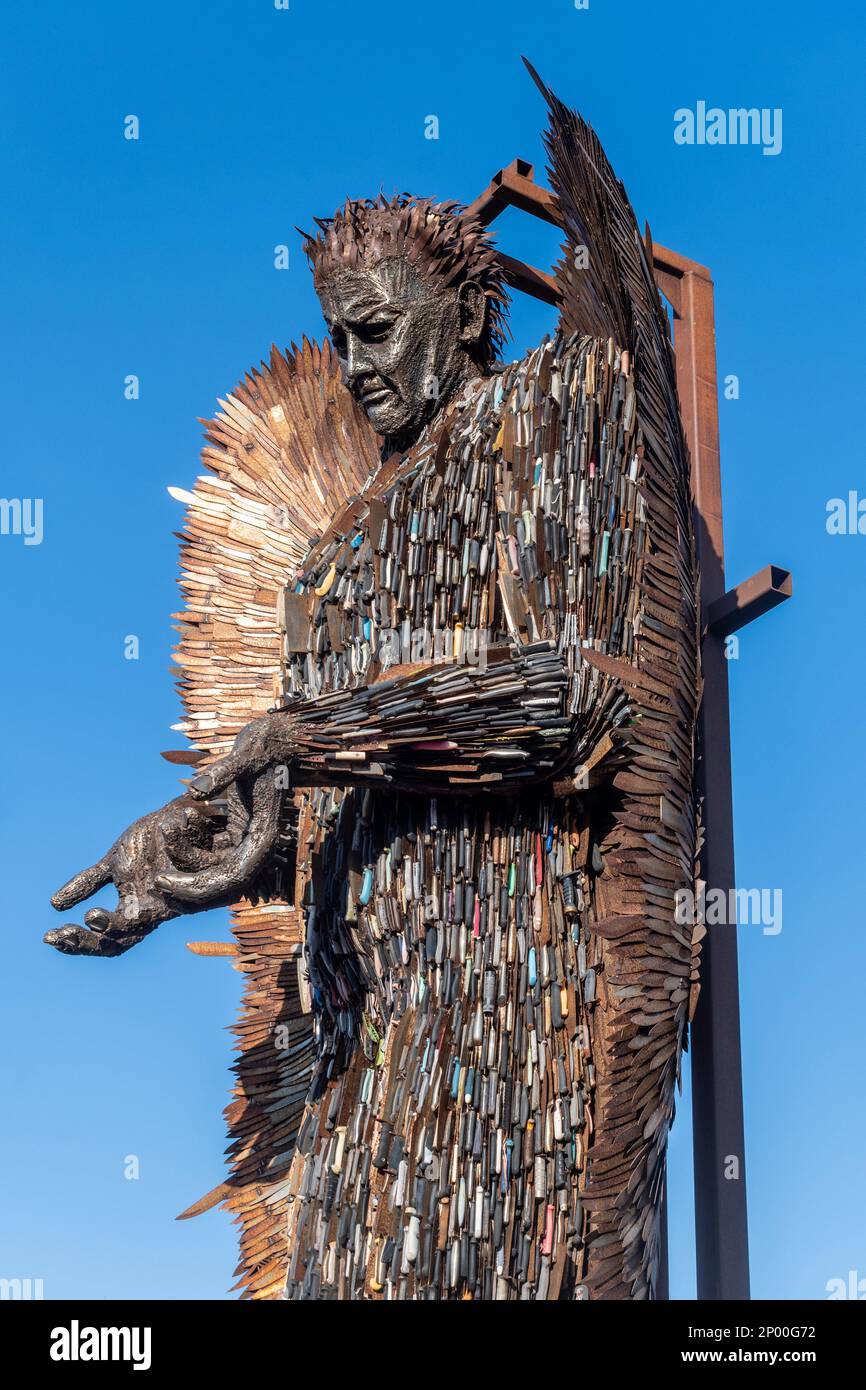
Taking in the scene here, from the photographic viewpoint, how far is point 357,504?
5938 mm

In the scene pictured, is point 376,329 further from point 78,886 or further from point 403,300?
point 78,886

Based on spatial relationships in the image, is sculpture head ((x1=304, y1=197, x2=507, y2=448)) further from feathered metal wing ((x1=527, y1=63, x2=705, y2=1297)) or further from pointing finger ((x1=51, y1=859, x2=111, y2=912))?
pointing finger ((x1=51, y1=859, x2=111, y2=912))

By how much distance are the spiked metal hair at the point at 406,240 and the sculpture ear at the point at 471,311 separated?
0.8 inches

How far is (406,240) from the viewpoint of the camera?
573 centimetres

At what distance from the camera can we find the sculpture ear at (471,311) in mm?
5812

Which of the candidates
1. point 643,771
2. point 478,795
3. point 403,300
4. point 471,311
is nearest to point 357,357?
point 403,300

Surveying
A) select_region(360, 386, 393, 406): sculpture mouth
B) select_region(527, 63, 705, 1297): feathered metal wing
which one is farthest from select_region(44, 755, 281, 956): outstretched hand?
select_region(360, 386, 393, 406): sculpture mouth

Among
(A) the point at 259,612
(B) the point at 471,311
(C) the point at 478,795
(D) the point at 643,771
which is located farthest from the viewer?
(A) the point at 259,612

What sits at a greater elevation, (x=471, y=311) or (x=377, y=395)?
(x=471, y=311)

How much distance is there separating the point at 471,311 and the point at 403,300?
227 millimetres

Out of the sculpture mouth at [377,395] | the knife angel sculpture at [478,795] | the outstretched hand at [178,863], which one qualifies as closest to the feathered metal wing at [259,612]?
the knife angel sculpture at [478,795]

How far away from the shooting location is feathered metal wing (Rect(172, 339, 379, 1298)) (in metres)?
6.20

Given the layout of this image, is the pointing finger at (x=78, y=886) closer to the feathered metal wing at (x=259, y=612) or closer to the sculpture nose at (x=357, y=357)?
the feathered metal wing at (x=259, y=612)
